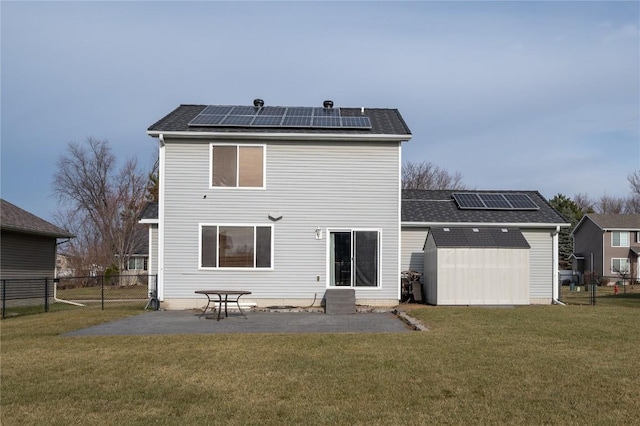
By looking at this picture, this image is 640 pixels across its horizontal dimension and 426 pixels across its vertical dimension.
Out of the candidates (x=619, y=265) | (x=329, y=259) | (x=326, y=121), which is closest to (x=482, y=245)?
(x=329, y=259)

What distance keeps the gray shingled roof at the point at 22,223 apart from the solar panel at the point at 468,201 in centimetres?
1651

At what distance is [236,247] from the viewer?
632 inches

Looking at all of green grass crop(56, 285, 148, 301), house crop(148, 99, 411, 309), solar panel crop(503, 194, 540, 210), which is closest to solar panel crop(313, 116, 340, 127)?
house crop(148, 99, 411, 309)

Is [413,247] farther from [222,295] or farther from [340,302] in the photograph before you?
[222,295]

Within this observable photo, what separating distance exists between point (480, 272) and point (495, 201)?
412 cm

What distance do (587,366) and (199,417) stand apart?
5.14m

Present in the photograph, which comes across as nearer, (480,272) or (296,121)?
(480,272)

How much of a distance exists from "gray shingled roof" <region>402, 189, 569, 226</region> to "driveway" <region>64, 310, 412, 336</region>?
4.61 metres

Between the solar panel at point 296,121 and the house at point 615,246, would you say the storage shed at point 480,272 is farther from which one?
the house at point 615,246

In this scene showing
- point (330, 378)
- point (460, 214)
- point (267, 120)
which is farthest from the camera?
point (460, 214)

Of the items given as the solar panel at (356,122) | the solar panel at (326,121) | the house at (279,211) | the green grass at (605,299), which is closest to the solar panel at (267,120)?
the house at (279,211)

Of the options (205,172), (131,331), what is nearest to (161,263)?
(205,172)

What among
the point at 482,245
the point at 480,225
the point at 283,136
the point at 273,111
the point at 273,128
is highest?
A: the point at 273,111

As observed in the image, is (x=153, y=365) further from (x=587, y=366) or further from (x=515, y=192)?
(x=515, y=192)
